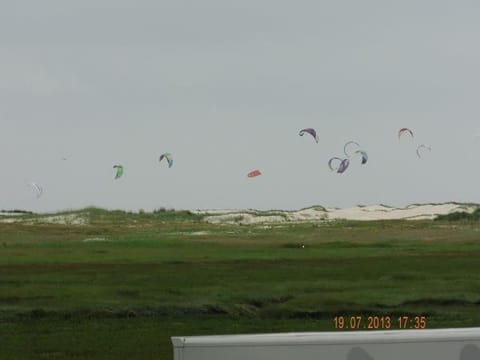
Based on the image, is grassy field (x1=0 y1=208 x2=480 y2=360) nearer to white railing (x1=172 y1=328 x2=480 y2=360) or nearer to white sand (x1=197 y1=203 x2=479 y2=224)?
white railing (x1=172 y1=328 x2=480 y2=360)

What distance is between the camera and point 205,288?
3878 cm

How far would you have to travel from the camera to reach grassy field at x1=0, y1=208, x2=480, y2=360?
27906mm

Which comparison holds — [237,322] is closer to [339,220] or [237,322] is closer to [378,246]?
[378,246]

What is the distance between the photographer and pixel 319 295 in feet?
116

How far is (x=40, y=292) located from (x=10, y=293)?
36.7 inches
